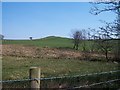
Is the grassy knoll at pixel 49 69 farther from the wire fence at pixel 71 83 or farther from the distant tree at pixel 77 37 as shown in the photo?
the distant tree at pixel 77 37

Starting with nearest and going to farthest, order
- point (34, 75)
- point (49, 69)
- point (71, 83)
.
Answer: point (34, 75)
point (71, 83)
point (49, 69)

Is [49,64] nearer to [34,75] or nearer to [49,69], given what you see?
[49,69]

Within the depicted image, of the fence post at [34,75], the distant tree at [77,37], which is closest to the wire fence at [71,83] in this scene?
the fence post at [34,75]

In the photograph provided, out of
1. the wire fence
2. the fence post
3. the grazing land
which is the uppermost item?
the fence post

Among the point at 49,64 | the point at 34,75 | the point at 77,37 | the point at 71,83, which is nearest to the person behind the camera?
the point at 34,75

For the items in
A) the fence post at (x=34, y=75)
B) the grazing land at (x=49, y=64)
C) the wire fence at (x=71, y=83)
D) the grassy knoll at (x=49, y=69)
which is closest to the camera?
the fence post at (x=34, y=75)

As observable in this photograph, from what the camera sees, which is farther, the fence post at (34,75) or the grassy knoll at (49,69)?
the grassy knoll at (49,69)

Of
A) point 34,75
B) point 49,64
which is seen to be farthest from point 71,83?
point 49,64

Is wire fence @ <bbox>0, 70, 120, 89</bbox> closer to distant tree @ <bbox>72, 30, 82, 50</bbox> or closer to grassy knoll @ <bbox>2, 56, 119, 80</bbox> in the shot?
grassy knoll @ <bbox>2, 56, 119, 80</bbox>

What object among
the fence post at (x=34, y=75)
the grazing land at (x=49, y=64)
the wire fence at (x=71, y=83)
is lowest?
the grazing land at (x=49, y=64)

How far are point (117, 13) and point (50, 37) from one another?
3633 inches

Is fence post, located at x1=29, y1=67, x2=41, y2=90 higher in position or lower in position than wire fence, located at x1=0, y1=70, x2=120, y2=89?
higher

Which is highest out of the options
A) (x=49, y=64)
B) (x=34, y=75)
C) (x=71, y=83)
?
(x=34, y=75)

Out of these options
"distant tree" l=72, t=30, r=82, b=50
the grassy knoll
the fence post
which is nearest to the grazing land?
the grassy knoll
